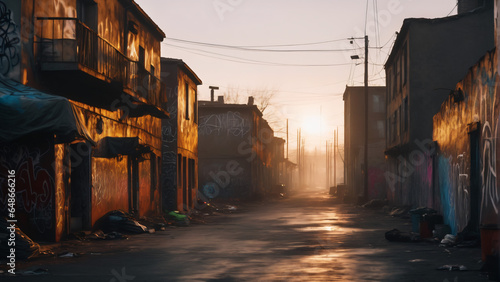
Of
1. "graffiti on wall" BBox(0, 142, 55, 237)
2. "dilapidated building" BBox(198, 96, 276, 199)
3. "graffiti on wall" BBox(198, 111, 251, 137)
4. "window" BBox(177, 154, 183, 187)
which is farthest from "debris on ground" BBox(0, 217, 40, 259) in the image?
"graffiti on wall" BBox(198, 111, 251, 137)

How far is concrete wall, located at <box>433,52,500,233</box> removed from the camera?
38.7ft

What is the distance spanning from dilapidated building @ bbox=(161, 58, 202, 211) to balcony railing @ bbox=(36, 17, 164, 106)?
1085cm

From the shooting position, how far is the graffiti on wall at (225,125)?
44406 millimetres

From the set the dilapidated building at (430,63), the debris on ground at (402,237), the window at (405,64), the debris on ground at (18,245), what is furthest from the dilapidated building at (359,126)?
the debris on ground at (18,245)

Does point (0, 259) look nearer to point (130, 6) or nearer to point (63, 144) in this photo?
point (63, 144)

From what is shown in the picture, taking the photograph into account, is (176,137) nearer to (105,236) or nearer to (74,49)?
(105,236)

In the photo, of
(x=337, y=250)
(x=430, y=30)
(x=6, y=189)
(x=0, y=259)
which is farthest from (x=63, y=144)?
(x=430, y=30)

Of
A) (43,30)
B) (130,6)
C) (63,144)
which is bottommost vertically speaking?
(63,144)

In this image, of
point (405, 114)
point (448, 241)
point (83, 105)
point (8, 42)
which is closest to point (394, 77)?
point (405, 114)

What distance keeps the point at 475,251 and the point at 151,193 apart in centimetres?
1498

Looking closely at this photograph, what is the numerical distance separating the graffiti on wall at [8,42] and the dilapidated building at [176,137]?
15.4 metres

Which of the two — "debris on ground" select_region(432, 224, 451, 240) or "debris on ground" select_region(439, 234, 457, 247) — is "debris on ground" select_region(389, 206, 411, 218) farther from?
"debris on ground" select_region(439, 234, 457, 247)

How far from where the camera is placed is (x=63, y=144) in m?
15.1

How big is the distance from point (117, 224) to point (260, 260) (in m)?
7.38
